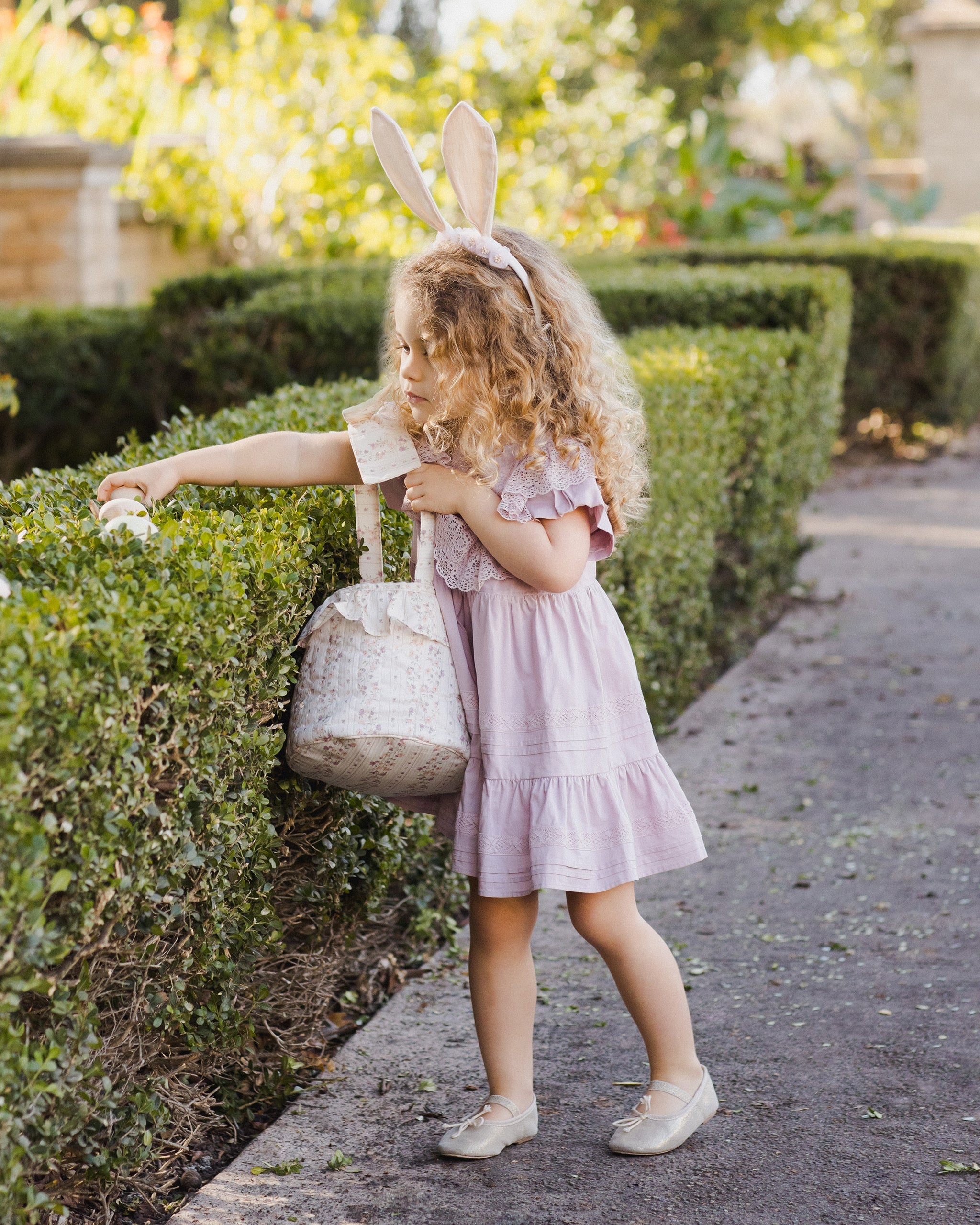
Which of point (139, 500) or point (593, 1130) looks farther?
point (593, 1130)

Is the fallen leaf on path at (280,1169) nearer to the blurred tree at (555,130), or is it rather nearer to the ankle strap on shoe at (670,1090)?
the ankle strap on shoe at (670,1090)

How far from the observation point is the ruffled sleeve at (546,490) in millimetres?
2359

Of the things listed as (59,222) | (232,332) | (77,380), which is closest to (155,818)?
(232,332)

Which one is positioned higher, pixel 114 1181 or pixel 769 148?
pixel 769 148

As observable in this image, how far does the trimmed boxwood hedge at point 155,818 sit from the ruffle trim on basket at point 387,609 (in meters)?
0.08

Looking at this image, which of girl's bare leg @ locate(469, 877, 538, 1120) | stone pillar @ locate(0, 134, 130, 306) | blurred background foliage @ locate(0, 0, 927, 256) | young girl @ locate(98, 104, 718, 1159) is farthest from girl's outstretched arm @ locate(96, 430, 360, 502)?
blurred background foliage @ locate(0, 0, 927, 256)

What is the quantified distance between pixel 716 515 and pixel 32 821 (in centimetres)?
395

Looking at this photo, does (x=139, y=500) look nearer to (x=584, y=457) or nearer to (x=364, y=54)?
(x=584, y=457)

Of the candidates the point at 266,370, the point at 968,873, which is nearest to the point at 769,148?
the point at 266,370

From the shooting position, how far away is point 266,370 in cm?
739

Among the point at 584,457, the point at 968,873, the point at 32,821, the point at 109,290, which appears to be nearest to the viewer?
the point at 32,821

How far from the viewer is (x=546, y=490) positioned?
237 cm

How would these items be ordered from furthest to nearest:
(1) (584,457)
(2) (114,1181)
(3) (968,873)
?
1. (3) (968,873)
2. (1) (584,457)
3. (2) (114,1181)

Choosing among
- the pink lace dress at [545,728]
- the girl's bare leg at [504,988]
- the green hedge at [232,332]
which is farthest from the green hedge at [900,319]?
the girl's bare leg at [504,988]
